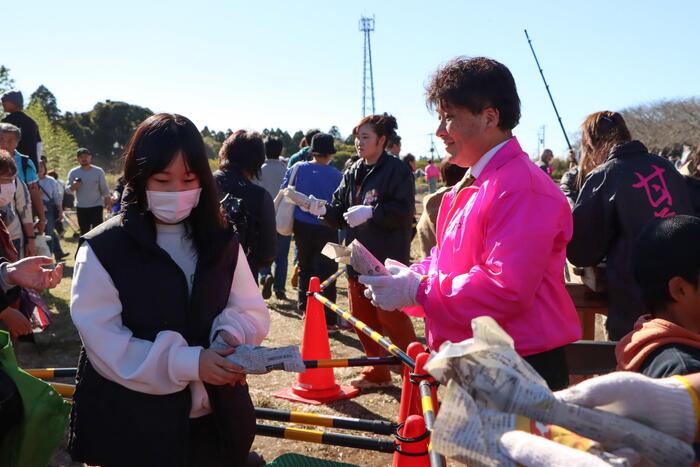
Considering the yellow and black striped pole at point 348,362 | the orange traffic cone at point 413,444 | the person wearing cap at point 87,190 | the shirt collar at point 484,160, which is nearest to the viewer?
the shirt collar at point 484,160

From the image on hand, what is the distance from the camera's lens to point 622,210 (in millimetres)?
4082

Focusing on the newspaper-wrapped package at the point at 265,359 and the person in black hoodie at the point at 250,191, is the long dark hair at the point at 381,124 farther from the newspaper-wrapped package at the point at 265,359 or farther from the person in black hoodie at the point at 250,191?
the newspaper-wrapped package at the point at 265,359

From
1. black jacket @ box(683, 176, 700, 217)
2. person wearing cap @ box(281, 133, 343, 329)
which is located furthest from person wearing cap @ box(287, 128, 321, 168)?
black jacket @ box(683, 176, 700, 217)

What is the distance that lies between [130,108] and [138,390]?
51.5 m

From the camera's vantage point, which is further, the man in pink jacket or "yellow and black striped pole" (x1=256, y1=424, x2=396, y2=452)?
"yellow and black striped pole" (x1=256, y1=424, x2=396, y2=452)

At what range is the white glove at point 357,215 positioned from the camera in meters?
5.38

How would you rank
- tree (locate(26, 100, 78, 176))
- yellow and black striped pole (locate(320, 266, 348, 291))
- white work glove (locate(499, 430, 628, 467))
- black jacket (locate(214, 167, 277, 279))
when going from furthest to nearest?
tree (locate(26, 100, 78, 176))
yellow and black striped pole (locate(320, 266, 348, 291))
black jacket (locate(214, 167, 277, 279))
white work glove (locate(499, 430, 628, 467))

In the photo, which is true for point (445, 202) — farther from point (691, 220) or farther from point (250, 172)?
point (250, 172)

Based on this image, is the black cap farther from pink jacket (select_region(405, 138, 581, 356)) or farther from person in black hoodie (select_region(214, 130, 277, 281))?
pink jacket (select_region(405, 138, 581, 356))

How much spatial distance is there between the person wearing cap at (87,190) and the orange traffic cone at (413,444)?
35.4 feet

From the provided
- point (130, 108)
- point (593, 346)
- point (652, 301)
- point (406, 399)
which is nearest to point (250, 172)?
point (406, 399)

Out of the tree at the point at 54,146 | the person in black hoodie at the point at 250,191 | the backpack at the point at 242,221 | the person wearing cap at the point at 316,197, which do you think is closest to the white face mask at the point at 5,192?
the person in black hoodie at the point at 250,191

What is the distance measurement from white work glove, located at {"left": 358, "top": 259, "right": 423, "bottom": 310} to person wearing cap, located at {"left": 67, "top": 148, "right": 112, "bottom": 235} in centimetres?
1080

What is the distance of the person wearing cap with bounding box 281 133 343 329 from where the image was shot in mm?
7559
